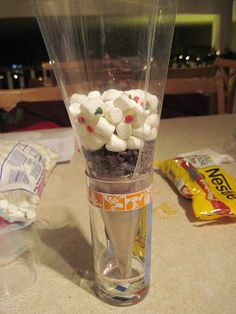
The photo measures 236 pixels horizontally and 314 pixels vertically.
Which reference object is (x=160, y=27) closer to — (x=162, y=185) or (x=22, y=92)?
(x=162, y=185)

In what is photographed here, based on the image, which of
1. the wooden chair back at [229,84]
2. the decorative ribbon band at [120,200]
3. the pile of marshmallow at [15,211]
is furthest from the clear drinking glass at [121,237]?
the wooden chair back at [229,84]

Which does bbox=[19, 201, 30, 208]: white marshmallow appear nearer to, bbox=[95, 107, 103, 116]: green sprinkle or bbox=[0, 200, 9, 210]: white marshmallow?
bbox=[0, 200, 9, 210]: white marshmallow

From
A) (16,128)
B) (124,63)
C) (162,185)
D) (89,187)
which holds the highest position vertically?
(124,63)

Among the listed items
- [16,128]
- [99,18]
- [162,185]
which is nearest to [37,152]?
[162,185]

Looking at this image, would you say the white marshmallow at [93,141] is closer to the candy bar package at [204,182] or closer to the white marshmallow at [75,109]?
the white marshmallow at [75,109]

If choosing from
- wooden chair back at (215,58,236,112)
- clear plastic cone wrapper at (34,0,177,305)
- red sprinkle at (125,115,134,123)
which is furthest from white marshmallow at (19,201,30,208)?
wooden chair back at (215,58,236,112)

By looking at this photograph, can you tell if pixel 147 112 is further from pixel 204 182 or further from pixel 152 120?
pixel 204 182
